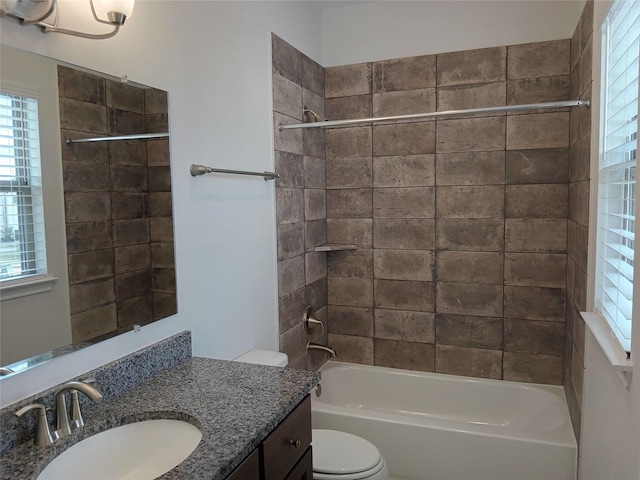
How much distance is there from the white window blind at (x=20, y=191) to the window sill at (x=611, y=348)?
164 centimetres

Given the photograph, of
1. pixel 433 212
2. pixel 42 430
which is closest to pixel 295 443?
pixel 42 430

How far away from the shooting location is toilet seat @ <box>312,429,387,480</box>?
2.02m

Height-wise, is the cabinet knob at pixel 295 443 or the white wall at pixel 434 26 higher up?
the white wall at pixel 434 26

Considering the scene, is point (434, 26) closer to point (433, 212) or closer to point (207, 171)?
point (433, 212)

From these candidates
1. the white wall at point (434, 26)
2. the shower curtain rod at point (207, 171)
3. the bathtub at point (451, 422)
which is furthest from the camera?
the white wall at point (434, 26)

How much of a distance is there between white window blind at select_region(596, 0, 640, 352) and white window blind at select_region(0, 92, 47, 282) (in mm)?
1694

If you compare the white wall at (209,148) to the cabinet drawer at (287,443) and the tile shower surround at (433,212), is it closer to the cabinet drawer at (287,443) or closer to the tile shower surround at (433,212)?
the tile shower surround at (433,212)

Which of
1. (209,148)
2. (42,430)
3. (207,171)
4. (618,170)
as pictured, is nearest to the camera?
(42,430)

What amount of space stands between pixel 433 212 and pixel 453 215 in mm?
127

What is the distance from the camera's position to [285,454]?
Result: 54.2 inches

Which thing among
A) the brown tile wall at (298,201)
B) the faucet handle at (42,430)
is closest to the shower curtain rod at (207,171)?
the brown tile wall at (298,201)

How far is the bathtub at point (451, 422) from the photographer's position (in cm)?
225

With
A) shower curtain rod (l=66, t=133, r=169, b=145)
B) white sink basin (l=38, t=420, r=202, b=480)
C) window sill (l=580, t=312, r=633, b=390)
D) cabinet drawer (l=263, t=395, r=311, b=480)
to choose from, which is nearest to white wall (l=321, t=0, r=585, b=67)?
window sill (l=580, t=312, r=633, b=390)

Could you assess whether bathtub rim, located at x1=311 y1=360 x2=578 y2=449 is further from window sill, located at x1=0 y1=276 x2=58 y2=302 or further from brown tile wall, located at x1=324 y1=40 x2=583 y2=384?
window sill, located at x1=0 y1=276 x2=58 y2=302
